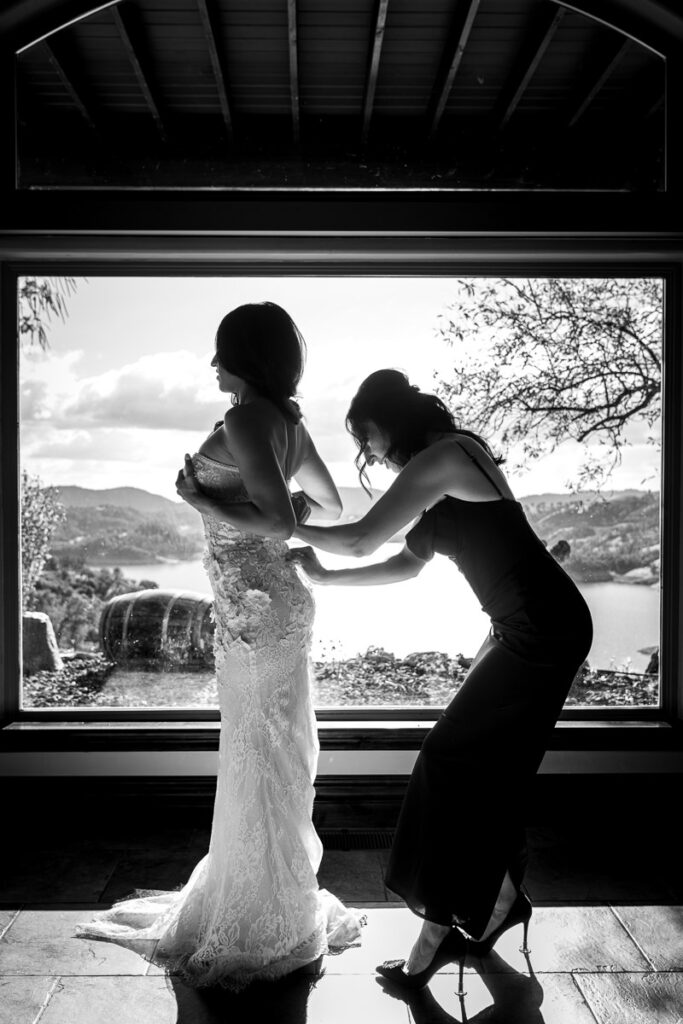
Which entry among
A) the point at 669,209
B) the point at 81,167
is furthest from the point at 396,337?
the point at 81,167

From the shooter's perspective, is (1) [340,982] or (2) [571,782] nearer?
(1) [340,982]

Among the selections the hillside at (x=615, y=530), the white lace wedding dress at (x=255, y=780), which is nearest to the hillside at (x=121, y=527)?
the white lace wedding dress at (x=255, y=780)

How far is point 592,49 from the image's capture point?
121 inches

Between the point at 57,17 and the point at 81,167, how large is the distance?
52 cm

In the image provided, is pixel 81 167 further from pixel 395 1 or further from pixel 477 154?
pixel 477 154

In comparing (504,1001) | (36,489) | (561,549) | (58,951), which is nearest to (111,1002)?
(58,951)

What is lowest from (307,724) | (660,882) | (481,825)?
(660,882)

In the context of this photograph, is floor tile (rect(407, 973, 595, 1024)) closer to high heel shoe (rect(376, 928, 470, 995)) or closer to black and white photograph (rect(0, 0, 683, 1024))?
high heel shoe (rect(376, 928, 470, 995))

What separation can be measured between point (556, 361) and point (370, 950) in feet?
7.22

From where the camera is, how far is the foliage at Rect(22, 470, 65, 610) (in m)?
3.30

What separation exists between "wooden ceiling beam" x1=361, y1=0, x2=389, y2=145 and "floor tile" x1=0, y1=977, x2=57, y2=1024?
288cm

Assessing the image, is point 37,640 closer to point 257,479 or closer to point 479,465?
point 257,479

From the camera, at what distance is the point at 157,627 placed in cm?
332

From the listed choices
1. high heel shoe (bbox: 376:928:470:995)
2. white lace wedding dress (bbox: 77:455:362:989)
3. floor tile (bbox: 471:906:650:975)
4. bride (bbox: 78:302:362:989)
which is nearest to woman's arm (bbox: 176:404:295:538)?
bride (bbox: 78:302:362:989)
